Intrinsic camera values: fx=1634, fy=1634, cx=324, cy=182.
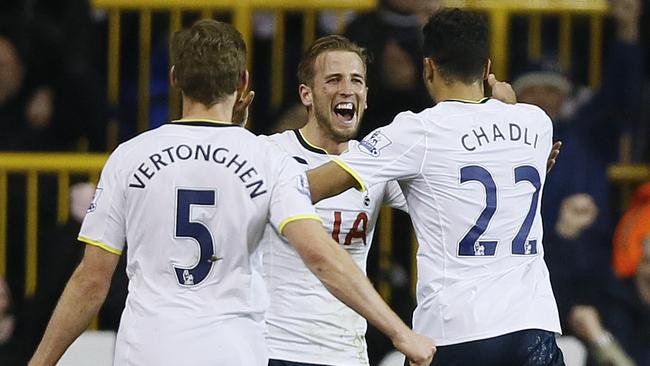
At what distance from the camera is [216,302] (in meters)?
5.79

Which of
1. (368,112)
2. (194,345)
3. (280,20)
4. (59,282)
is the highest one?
(280,20)

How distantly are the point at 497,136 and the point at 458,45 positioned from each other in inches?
15.6

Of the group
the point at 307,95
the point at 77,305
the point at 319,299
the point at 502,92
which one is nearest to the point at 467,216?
the point at 502,92

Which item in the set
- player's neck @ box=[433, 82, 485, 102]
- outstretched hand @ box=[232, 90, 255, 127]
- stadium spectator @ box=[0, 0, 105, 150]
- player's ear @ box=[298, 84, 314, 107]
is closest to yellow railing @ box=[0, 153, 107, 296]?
stadium spectator @ box=[0, 0, 105, 150]

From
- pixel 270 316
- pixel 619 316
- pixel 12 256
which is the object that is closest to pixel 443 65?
pixel 270 316

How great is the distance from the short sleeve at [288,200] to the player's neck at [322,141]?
1497 mm

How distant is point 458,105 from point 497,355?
3.28 ft

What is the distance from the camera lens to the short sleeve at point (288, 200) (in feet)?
18.8

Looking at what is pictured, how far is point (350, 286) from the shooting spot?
223 inches

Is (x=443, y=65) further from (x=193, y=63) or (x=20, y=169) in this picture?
(x=20, y=169)

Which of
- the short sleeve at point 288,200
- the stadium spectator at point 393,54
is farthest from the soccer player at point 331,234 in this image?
the stadium spectator at point 393,54

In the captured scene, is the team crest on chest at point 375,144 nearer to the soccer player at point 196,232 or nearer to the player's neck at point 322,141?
the soccer player at point 196,232

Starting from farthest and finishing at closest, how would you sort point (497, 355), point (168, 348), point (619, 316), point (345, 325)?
point (619, 316)
point (345, 325)
point (497, 355)
point (168, 348)

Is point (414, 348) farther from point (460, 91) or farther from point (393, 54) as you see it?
point (393, 54)
